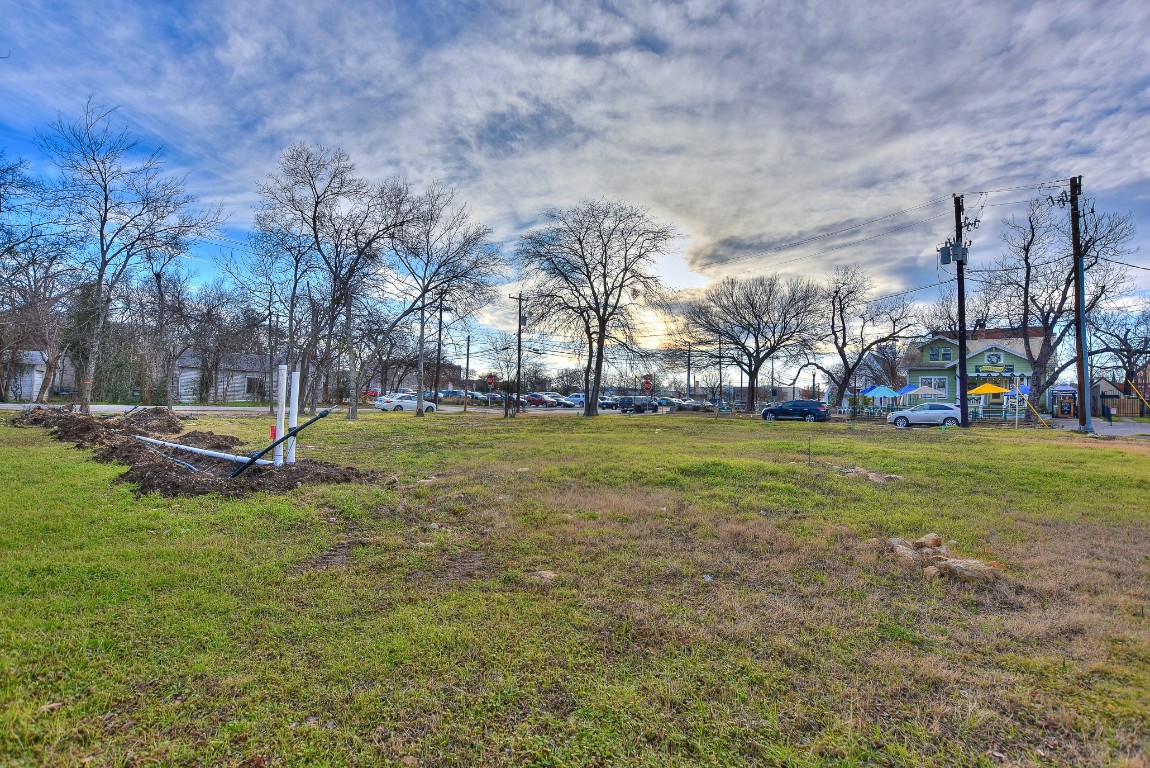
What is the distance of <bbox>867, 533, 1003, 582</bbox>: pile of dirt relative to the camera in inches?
170

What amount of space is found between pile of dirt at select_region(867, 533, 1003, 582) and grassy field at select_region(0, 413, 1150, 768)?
0.15 meters

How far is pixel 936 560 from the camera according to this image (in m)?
4.65

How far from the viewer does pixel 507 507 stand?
6617 millimetres

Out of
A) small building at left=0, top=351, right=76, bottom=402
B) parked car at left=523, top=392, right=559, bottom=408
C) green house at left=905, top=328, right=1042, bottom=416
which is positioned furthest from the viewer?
parked car at left=523, top=392, right=559, bottom=408

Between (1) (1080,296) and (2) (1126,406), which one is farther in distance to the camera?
(2) (1126,406)

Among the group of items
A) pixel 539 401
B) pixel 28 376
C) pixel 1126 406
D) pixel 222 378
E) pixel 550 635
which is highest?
pixel 222 378

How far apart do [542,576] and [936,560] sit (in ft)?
11.7

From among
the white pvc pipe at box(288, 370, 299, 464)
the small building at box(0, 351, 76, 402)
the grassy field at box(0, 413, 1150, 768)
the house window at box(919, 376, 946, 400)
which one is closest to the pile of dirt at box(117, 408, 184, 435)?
the white pvc pipe at box(288, 370, 299, 464)

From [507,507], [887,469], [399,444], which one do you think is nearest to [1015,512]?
[887,469]

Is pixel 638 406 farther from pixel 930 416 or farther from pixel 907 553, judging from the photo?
pixel 907 553

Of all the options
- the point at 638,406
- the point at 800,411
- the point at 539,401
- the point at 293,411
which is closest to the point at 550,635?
the point at 293,411

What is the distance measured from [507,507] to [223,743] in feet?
14.9

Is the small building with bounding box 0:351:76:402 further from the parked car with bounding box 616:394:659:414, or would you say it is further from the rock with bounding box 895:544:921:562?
the rock with bounding box 895:544:921:562

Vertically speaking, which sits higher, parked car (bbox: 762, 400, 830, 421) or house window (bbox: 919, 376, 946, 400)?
house window (bbox: 919, 376, 946, 400)
